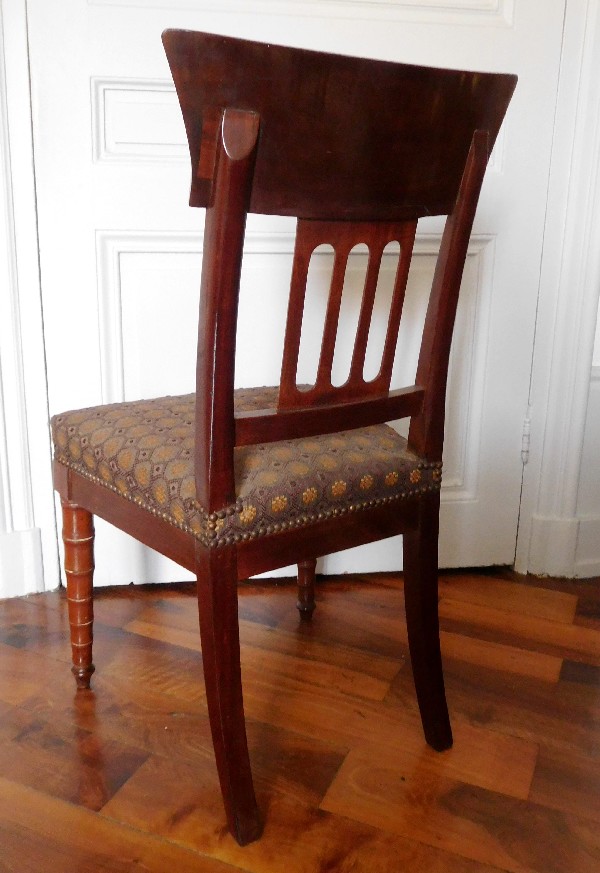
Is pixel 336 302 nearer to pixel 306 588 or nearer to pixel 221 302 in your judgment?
pixel 221 302

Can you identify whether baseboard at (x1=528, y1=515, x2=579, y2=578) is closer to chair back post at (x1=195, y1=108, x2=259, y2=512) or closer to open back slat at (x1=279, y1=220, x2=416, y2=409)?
open back slat at (x1=279, y1=220, x2=416, y2=409)

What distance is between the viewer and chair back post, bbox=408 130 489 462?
101cm

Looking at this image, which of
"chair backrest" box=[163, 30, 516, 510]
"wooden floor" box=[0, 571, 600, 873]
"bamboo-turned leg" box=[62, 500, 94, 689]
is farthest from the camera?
"bamboo-turned leg" box=[62, 500, 94, 689]

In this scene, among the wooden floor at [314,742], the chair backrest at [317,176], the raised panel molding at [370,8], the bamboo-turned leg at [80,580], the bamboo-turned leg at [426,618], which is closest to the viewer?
the chair backrest at [317,176]

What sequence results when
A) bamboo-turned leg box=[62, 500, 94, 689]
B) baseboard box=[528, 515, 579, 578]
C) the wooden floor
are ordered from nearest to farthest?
the wooden floor < bamboo-turned leg box=[62, 500, 94, 689] < baseboard box=[528, 515, 579, 578]

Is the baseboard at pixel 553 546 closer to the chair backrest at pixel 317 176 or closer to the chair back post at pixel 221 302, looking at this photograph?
the chair backrest at pixel 317 176

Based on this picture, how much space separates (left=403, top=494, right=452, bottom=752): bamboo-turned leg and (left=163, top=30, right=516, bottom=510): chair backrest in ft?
0.67

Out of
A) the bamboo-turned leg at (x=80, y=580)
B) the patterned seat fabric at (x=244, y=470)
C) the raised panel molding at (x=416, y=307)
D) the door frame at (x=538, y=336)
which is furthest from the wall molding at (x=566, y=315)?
the bamboo-turned leg at (x=80, y=580)

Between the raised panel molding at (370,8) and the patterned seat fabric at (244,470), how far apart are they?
30.6 inches

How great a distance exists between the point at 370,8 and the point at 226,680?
1251 millimetres

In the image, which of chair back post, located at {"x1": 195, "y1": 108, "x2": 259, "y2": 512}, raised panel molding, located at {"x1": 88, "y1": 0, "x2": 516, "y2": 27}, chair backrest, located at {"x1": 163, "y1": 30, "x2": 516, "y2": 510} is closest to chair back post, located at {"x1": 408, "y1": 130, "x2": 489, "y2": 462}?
chair backrest, located at {"x1": 163, "y1": 30, "x2": 516, "y2": 510}

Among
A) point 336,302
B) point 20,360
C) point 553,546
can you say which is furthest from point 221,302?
point 553,546

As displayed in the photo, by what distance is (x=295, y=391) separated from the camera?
97cm

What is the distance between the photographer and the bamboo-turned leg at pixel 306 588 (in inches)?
63.3
